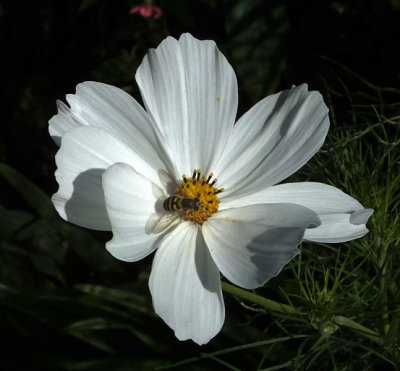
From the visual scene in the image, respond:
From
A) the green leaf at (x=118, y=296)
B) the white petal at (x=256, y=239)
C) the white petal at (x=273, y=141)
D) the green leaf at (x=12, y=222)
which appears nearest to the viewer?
the white petal at (x=256, y=239)

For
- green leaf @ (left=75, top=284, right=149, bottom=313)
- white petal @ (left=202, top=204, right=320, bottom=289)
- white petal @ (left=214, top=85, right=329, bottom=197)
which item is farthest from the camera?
green leaf @ (left=75, top=284, right=149, bottom=313)

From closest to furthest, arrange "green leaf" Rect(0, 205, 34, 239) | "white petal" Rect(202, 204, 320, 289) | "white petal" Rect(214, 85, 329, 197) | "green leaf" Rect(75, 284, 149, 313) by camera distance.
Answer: "white petal" Rect(202, 204, 320, 289) < "white petal" Rect(214, 85, 329, 197) < "green leaf" Rect(75, 284, 149, 313) < "green leaf" Rect(0, 205, 34, 239)

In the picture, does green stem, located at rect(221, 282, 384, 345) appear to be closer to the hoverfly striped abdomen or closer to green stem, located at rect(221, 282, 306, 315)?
green stem, located at rect(221, 282, 306, 315)

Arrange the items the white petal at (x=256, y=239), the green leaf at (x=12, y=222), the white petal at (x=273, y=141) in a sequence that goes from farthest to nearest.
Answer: the green leaf at (x=12, y=222) → the white petal at (x=273, y=141) → the white petal at (x=256, y=239)

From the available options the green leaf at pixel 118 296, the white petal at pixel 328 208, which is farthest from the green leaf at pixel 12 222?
the white petal at pixel 328 208

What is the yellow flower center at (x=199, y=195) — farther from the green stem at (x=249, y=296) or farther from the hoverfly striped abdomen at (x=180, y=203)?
the green stem at (x=249, y=296)

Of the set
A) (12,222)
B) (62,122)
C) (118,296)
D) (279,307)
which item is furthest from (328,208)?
(12,222)

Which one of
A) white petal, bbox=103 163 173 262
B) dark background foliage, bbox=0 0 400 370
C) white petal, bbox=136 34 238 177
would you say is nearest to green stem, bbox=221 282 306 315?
white petal, bbox=103 163 173 262
